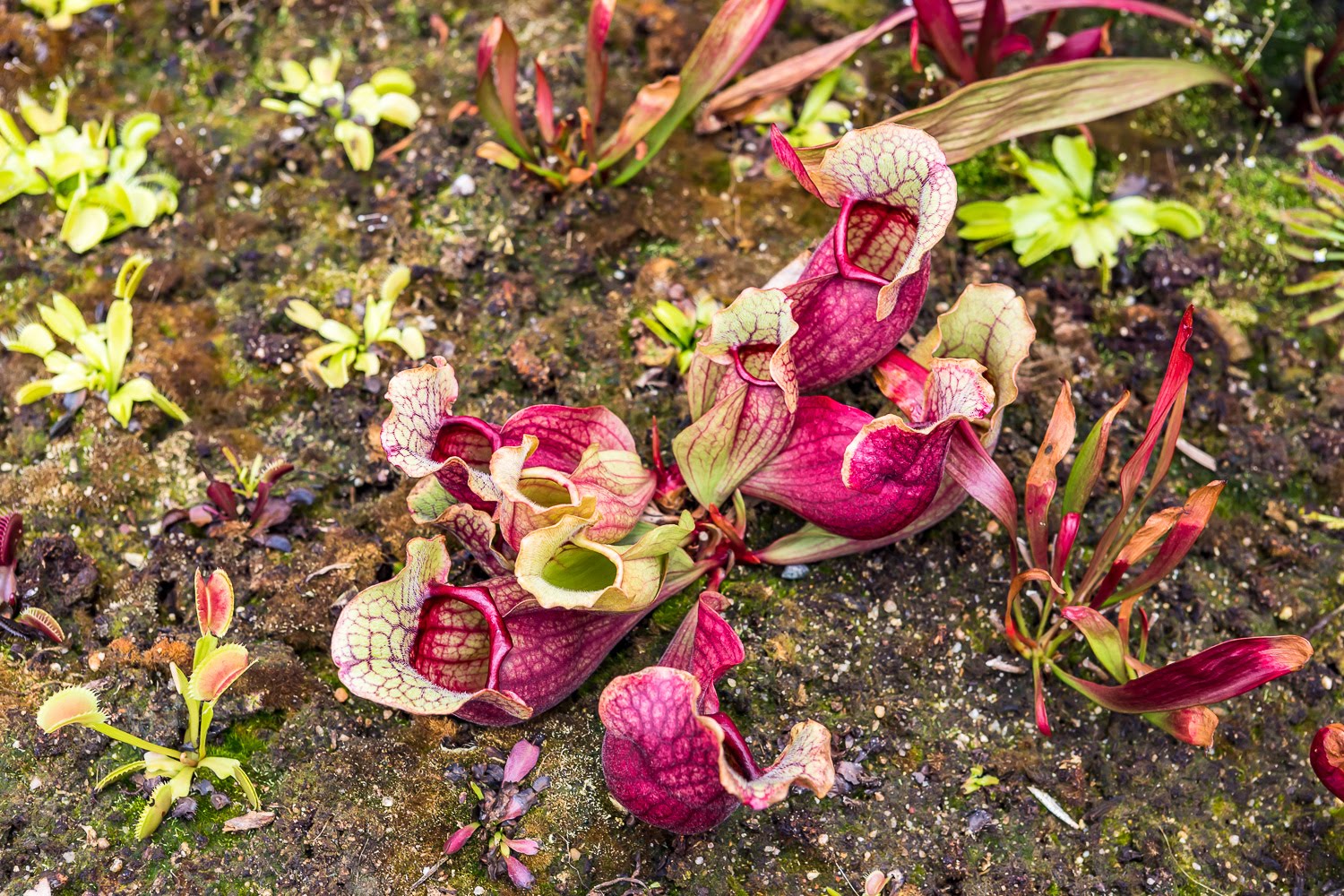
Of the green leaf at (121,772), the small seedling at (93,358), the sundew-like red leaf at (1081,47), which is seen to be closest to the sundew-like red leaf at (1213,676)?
the sundew-like red leaf at (1081,47)

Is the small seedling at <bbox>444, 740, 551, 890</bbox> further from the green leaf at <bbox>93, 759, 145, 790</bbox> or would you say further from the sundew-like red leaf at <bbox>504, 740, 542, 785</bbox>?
the green leaf at <bbox>93, 759, 145, 790</bbox>

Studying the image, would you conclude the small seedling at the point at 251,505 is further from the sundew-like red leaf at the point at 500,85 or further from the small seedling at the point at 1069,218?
the small seedling at the point at 1069,218

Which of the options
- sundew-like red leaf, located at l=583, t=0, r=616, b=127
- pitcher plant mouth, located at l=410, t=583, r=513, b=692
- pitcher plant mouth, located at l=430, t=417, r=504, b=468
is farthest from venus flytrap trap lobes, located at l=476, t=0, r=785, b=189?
pitcher plant mouth, located at l=410, t=583, r=513, b=692

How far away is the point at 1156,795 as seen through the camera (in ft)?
7.38

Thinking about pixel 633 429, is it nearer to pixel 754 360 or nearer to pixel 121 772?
pixel 754 360

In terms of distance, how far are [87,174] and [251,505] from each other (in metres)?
1.23

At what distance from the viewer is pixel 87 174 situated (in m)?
2.90

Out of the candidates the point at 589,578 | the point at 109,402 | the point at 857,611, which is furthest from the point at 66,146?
the point at 857,611

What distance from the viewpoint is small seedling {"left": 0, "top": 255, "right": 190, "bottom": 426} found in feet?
8.21

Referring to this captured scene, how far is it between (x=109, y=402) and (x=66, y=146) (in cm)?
94

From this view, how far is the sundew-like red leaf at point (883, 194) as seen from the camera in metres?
1.99

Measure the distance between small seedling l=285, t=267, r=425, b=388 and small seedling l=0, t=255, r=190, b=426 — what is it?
0.37 meters

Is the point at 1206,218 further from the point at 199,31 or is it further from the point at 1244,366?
the point at 199,31

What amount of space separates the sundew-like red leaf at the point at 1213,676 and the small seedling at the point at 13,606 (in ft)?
7.67
